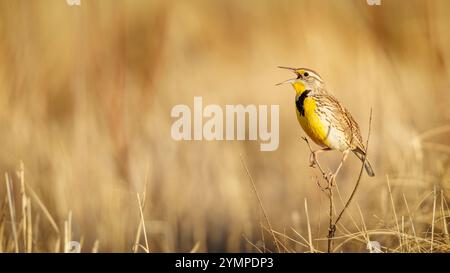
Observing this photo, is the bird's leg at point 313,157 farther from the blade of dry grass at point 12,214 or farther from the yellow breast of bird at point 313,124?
the blade of dry grass at point 12,214

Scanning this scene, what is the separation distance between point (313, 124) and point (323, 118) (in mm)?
49

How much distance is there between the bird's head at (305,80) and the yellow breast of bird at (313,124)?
0.29 ft

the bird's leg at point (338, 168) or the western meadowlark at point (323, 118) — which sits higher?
the western meadowlark at point (323, 118)

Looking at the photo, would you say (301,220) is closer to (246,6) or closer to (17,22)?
(246,6)

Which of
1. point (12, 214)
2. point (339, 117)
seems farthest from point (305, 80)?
point (12, 214)

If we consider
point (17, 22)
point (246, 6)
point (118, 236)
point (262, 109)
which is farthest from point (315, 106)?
point (17, 22)

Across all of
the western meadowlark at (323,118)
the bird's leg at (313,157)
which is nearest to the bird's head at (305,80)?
the western meadowlark at (323,118)

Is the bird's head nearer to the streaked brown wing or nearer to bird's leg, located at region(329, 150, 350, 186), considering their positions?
the streaked brown wing

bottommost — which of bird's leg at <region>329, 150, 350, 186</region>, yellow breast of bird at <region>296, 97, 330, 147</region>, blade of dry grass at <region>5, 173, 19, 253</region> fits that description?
blade of dry grass at <region>5, 173, 19, 253</region>

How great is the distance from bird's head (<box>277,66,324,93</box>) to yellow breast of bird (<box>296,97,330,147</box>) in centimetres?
9

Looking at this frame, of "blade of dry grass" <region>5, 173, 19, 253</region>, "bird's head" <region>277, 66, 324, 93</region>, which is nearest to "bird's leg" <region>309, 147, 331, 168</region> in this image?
"bird's head" <region>277, 66, 324, 93</region>

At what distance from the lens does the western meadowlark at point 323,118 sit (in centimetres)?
380

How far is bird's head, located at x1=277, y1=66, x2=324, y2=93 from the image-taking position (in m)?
3.92

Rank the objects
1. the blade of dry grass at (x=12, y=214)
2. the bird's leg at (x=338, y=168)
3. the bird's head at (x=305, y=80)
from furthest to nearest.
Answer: the bird's head at (x=305, y=80) < the blade of dry grass at (x=12, y=214) < the bird's leg at (x=338, y=168)
